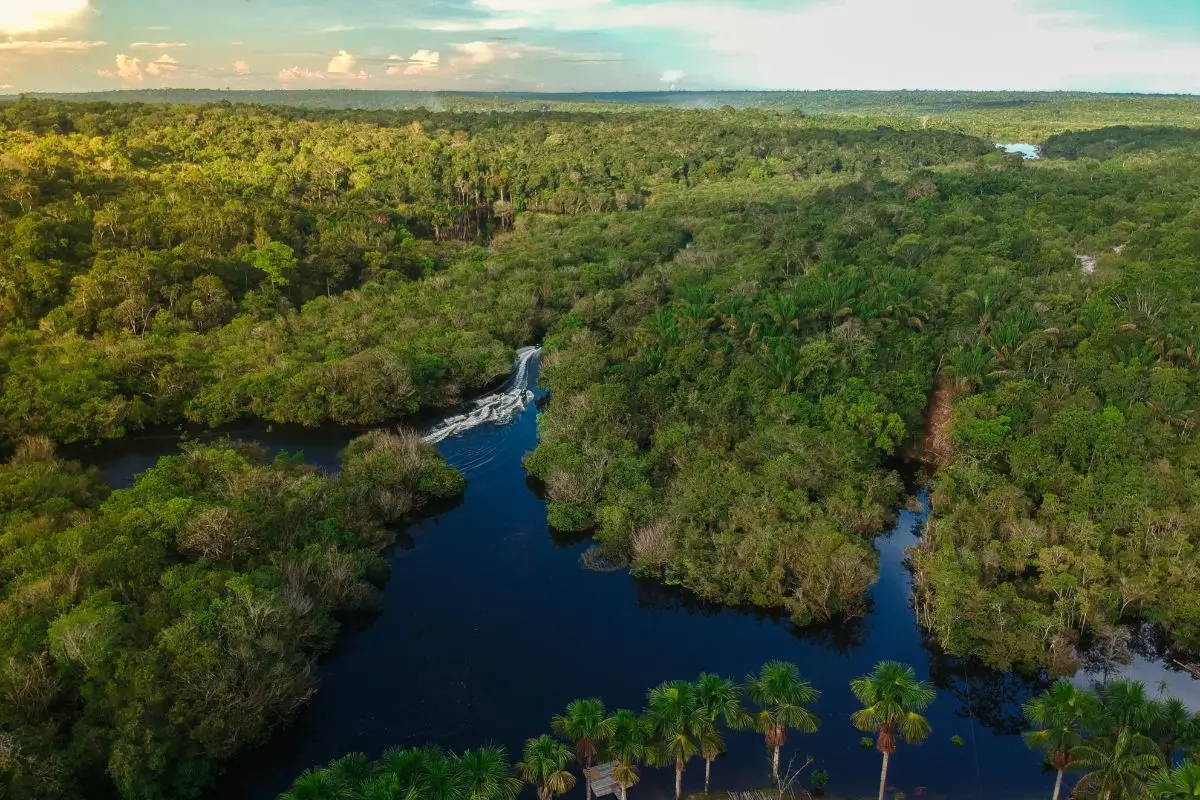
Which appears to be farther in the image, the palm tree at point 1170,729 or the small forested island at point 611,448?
the small forested island at point 611,448

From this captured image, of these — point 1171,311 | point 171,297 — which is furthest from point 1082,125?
Result: point 171,297

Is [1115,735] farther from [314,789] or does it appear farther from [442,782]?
[314,789]

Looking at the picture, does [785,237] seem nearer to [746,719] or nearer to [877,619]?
[877,619]

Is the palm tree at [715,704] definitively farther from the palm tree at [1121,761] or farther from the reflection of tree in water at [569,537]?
the reflection of tree in water at [569,537]

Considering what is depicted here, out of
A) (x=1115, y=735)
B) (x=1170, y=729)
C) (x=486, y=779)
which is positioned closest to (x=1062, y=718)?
(x=1115, y=735)

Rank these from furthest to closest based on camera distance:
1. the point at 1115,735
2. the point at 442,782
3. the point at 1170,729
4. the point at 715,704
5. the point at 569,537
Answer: the point at 569,537 < the point at 715,704 < the point at 1170,729 < the point at 1115,735 < the point at 442,782

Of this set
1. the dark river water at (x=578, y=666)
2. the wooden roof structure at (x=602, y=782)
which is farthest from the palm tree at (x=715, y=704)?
the dark river water at (x=578, y=666)

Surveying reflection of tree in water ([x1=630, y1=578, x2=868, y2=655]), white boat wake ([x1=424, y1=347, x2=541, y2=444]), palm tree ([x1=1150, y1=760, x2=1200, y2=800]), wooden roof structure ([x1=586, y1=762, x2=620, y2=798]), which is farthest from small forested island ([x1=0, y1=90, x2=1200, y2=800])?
white boat wake ([x1=424, y1=347, x2=541, y2=444])
